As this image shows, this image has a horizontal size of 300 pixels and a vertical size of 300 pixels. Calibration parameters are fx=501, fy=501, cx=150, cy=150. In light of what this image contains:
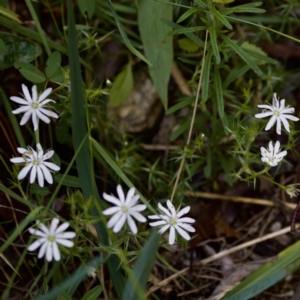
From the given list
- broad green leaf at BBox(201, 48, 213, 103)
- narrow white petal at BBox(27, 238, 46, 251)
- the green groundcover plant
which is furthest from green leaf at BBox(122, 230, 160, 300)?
broad green leaf at BBox(201, 48, 213, 103)

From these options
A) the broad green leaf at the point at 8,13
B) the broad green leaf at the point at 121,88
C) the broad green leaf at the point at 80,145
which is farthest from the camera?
the broad green leaf at the point at 121,88

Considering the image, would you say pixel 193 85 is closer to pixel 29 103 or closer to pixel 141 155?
pixel 141 155

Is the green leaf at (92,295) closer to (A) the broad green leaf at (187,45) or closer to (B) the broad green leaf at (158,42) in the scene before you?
(B) the broad green leaf at (158,42)

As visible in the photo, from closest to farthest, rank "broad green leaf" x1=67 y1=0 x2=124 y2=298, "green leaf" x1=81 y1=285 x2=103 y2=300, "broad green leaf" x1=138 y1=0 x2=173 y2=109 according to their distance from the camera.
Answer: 1. "broad green leaf" x1=67 y1=0 x2=124 y2=298
2. "green leaf" x1=81 y1=285 x2=103 y2=300
3. "broad green leaf" x1=138 y1=0 x2=173 y2=109

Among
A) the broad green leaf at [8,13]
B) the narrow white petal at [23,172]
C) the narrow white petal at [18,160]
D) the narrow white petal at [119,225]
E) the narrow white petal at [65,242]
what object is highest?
the broad green leaf at [8,13]

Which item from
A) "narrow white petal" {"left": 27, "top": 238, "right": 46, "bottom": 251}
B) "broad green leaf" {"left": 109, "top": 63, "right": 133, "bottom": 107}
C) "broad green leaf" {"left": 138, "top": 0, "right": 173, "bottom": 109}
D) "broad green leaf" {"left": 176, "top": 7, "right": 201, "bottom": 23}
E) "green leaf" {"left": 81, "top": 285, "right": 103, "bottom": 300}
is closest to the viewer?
"narrow white petal" {"left": 27, "top": 238, "right": 46, "bottom": 251}

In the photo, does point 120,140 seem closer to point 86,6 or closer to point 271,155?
point 86,6

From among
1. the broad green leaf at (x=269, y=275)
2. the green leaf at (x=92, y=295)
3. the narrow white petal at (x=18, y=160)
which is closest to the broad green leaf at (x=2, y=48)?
the narrow white petal at (x=18, y=160)

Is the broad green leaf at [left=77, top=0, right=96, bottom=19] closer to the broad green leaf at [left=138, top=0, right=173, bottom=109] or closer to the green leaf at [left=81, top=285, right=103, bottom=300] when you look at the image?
the broad green leaf at [left=138, top=0, right=173, bottom=109]
